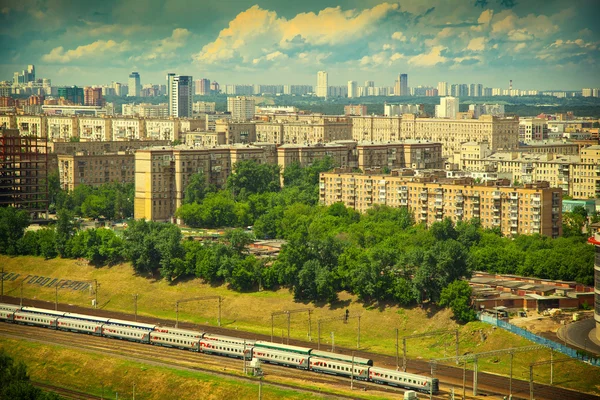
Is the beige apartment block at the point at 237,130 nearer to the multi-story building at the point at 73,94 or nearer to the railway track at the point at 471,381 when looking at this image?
the railway track at the point at 471,381

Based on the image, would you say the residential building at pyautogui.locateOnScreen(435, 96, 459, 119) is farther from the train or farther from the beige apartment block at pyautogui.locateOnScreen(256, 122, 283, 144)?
the train

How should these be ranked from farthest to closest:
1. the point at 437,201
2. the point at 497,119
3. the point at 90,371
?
the point at 497,119 → the point at 437,201 → the point at 90,371

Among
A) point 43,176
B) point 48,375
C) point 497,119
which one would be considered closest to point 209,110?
point 497,119

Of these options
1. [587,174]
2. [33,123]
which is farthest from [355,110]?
[587,174]

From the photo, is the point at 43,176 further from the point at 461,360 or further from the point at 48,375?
the point at 461,360

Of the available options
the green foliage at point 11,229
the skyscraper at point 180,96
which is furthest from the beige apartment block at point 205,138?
the skyscraper at point 180,96

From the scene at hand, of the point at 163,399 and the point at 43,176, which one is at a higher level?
the point at 43,176

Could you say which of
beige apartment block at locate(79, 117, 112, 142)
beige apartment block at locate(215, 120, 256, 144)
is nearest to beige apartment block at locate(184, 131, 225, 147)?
beige apartment block at locate(215, 120, 256, 144)
